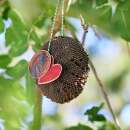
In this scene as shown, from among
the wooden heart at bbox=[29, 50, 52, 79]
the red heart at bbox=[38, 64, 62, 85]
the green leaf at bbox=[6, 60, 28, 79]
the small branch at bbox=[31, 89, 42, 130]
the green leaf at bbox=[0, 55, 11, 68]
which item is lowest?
the red heart at bbox=[38, 64, 62, 85]

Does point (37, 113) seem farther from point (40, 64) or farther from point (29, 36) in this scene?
point (40, 64)

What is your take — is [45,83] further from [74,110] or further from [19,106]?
[74,110]

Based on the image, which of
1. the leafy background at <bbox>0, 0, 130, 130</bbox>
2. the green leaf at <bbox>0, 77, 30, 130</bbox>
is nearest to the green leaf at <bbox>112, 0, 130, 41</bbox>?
the leafy background at <bbox>0, 0, 130, 130</bbox>

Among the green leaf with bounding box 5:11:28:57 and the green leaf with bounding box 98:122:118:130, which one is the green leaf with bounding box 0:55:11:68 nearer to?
the green leaf with bounding box 5:11:28:57

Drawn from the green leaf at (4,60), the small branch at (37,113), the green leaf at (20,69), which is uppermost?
the green leaf at (4,60)

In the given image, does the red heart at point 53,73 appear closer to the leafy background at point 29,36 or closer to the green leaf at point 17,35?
the leafy background at point 29,36

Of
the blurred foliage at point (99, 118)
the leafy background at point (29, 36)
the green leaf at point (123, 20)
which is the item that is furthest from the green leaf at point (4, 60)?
the green leaf at point (123, 20)
